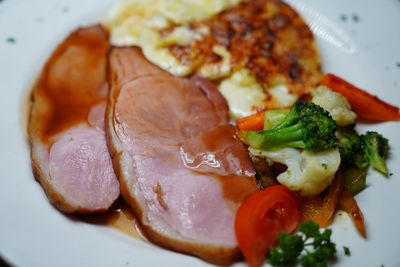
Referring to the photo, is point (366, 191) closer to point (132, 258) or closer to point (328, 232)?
point (328, 232)

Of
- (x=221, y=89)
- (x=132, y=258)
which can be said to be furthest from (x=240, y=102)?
(x=132, y=258)

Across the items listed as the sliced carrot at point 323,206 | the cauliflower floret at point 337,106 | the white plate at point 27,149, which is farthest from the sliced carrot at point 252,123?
the white plate at point 27,149

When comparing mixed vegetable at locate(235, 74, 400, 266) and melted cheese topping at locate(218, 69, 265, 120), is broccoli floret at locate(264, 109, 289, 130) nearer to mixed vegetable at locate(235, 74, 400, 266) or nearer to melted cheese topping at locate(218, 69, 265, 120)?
mixed vegetable at locate(235, 74, 400, 266)

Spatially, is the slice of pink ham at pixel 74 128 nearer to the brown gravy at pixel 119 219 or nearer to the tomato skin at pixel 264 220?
the brown gravy at pixel 119 219

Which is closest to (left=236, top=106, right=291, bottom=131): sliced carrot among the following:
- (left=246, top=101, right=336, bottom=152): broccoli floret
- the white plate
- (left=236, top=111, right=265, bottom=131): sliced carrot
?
(left=236, top=111, right=265, bottom=131): sliced carrot

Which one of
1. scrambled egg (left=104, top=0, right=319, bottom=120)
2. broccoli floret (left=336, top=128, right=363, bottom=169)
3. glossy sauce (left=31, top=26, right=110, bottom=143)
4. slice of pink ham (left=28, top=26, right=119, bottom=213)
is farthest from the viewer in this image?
scrambled egg (left=104, top=0, right=319, bottom=120)

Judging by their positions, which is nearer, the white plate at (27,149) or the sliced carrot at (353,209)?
the white plate at (27,149)
